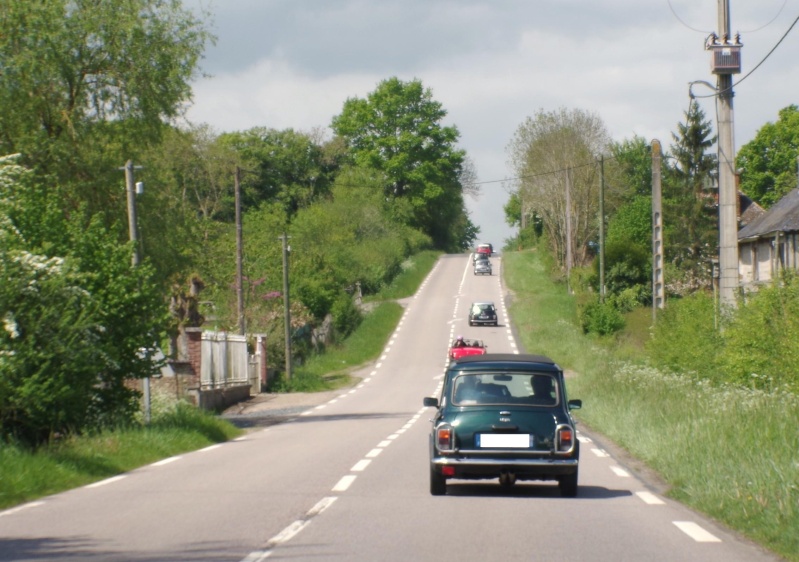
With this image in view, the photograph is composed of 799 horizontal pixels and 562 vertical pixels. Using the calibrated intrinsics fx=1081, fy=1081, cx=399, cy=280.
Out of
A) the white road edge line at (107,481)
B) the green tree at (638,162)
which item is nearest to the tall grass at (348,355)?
the white road edge line at (107,481)

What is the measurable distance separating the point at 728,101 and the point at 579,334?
3691cm

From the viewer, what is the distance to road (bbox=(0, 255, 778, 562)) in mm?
8383

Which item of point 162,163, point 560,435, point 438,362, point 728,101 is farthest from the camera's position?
point 438,362

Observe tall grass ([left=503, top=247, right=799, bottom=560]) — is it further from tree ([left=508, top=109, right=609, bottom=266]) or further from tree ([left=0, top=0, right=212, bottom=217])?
tree ([left=508, top=109, right=609, bottom=266])

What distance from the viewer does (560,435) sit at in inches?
467

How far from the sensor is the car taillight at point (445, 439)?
11.9 metres

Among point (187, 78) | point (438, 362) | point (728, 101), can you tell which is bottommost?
point (438, 362)

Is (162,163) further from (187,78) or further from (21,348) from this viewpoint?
(21,348)

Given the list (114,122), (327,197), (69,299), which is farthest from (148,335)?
(327,197)

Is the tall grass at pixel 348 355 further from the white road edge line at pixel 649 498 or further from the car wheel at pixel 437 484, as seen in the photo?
the white road edge line at pixel 649 498

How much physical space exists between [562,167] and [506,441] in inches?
2649

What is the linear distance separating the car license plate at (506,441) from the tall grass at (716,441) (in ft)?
5.99

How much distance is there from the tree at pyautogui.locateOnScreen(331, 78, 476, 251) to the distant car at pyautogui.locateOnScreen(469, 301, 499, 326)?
1589 inches

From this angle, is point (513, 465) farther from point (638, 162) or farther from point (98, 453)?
point (638, 162)
